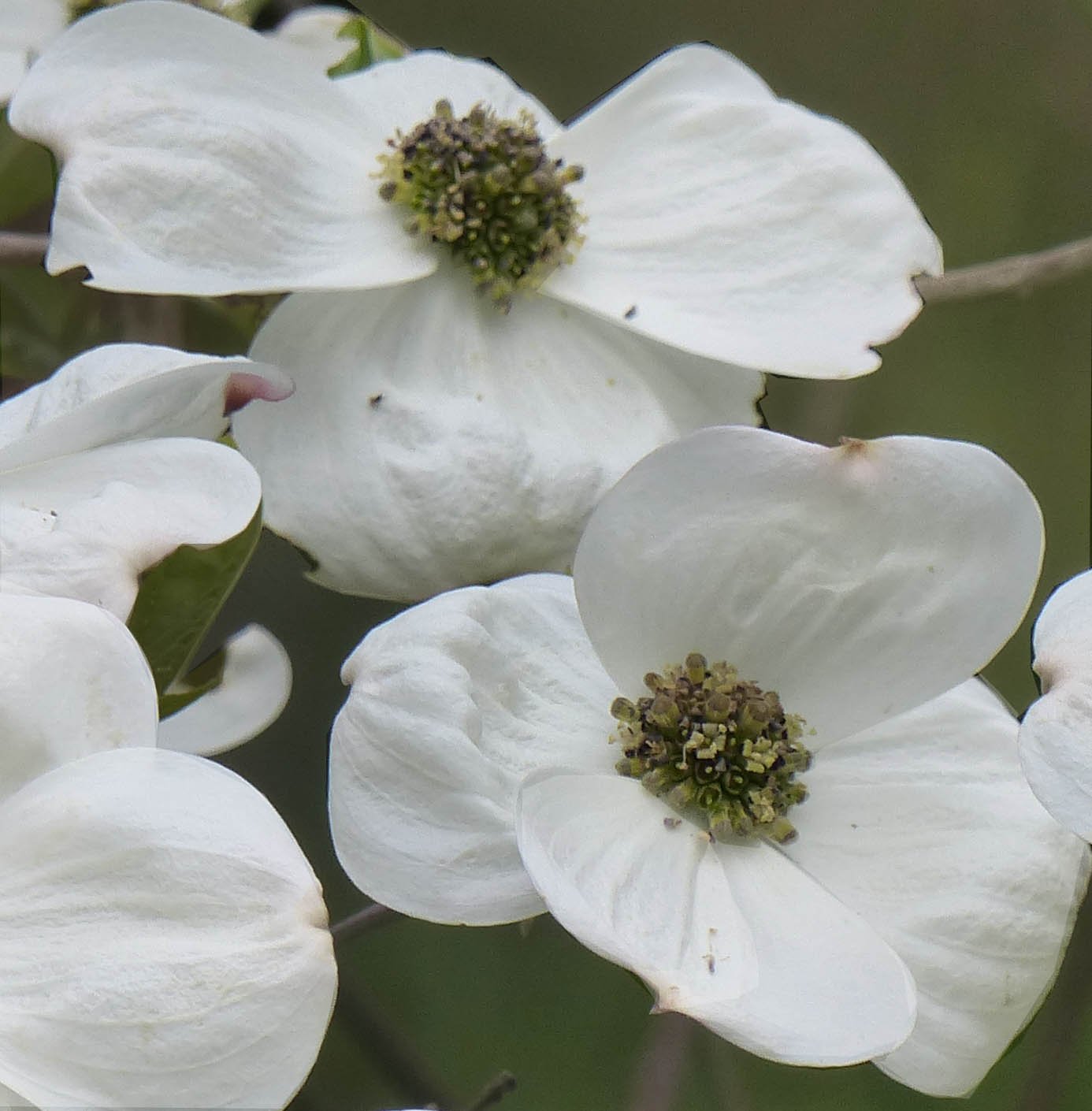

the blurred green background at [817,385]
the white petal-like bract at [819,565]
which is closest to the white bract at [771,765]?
the white petal-like bract at [819,565]

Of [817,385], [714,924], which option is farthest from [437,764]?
[817,385]

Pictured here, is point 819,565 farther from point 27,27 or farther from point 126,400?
point 27,27

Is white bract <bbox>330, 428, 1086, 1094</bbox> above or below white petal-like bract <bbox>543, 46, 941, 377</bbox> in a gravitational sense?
below

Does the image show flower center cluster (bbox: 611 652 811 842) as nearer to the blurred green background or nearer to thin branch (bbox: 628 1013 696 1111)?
A: thin branch (bbox: 628 1013 696 1111)

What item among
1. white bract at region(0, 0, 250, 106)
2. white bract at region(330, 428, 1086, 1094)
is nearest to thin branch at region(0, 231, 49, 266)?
white bract at region(0, 0, 250, 106)

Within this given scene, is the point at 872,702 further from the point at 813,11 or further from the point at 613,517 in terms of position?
the point at 813,11

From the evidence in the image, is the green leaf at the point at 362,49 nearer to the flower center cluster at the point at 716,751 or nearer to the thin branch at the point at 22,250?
the thin branch at the point at 22,250
